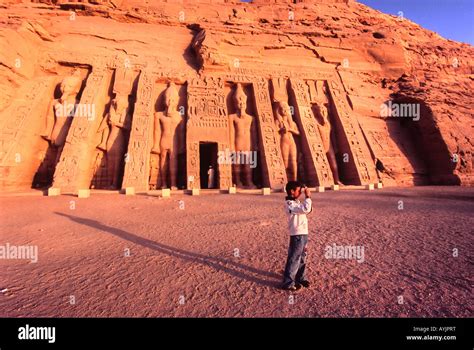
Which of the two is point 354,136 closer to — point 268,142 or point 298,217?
point 268,142

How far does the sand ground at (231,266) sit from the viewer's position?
1.77 meters

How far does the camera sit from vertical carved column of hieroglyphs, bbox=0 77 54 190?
776 cm

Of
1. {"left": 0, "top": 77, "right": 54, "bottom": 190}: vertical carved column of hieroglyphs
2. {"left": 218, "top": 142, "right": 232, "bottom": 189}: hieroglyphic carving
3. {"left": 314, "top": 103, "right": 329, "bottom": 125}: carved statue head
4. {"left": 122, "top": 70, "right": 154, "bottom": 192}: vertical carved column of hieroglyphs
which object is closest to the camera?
{"left": 0, "top": 77, "right": 54, "bottom": 190}: vertical carved column of hieroglyphs

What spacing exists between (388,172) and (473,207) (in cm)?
577

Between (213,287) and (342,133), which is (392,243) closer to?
(213,287)

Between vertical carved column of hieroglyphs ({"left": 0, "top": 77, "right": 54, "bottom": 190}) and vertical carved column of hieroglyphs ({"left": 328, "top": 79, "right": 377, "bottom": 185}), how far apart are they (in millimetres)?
11816

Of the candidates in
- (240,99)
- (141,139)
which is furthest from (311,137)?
(141,139)

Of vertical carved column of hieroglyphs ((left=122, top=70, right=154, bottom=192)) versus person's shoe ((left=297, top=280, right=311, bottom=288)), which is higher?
vertical carved column of hieroglyphs ((left=122, top=70, right=154, bottom=192))

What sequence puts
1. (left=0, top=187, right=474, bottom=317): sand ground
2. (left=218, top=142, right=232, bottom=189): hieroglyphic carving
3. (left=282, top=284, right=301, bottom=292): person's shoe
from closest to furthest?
1. (left=0, top=187, right=474, bottom=317): sand ground
2. (left=282, top=284, right=301, bottom=292): person's shoe
3. (left=218, top=142, right=232, bottom=189): hieroglyphic carving

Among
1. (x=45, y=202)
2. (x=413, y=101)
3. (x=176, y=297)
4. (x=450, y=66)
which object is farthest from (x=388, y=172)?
(x=45, y=202)

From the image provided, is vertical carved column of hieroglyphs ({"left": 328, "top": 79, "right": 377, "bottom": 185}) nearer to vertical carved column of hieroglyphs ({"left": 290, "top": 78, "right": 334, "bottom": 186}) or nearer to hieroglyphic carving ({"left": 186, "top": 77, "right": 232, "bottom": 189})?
vertical carved column of hieroglyphs ({"left": 290, "top": 78, "right": 334, "bottom": 186})

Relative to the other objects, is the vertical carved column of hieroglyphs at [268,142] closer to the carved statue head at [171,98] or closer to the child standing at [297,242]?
the carved statue head at [171,98]

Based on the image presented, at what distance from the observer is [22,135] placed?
824 centimetres

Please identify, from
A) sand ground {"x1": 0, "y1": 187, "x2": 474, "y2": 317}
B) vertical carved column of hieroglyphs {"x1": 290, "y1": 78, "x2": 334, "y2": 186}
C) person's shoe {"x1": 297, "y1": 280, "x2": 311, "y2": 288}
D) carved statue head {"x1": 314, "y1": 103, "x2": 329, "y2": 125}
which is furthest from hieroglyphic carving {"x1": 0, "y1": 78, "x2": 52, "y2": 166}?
carved statue head {"x1": 314, "y1": 103, "x2": 329, "y2": 125}
